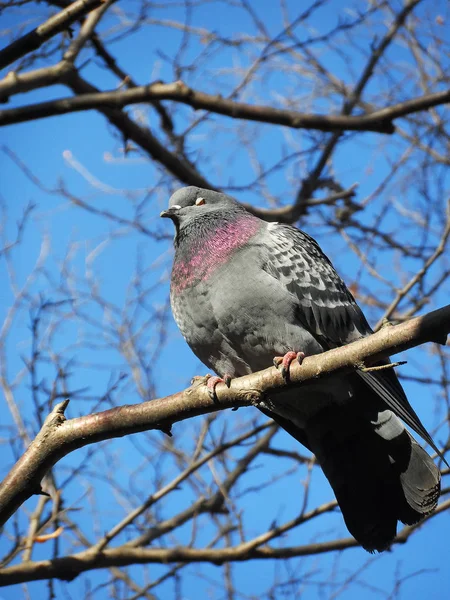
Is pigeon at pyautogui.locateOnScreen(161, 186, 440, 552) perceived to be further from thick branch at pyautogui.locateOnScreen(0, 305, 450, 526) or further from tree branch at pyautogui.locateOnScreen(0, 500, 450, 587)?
tree branch at pyautogui.locateOnScreen(0, 500, 450, 587)

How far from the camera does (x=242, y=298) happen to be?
4691 millimetres

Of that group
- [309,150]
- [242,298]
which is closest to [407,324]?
[242,298]

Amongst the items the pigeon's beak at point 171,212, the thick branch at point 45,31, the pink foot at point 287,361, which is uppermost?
the thick branch at point 45,31

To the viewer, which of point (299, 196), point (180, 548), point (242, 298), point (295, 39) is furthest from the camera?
point (299, 196)

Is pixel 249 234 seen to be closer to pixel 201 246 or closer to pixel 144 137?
pixel 201 246

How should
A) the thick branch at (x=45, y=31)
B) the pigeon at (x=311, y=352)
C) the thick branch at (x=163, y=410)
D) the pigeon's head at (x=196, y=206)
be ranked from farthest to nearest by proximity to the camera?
the pigeon's head at (x=196, y=206) → the thick branch at (x=45, y=31) → the pigeon at (x=311, y=352) → the thick branch at (x=163, y=410)

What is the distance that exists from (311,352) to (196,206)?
1.94 metres

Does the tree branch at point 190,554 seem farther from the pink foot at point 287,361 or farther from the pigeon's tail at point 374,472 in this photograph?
the pink foot at point 287,361

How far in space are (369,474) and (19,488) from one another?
2546 mm

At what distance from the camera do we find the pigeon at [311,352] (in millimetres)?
4695

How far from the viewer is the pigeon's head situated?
5.83m

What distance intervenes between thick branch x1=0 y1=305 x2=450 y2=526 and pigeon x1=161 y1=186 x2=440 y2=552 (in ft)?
1.90

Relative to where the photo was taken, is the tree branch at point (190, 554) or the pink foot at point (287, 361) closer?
the pink foot at point (287, 361)

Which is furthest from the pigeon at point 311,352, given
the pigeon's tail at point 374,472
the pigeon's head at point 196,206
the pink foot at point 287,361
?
the pigeon's head at point 196,206
